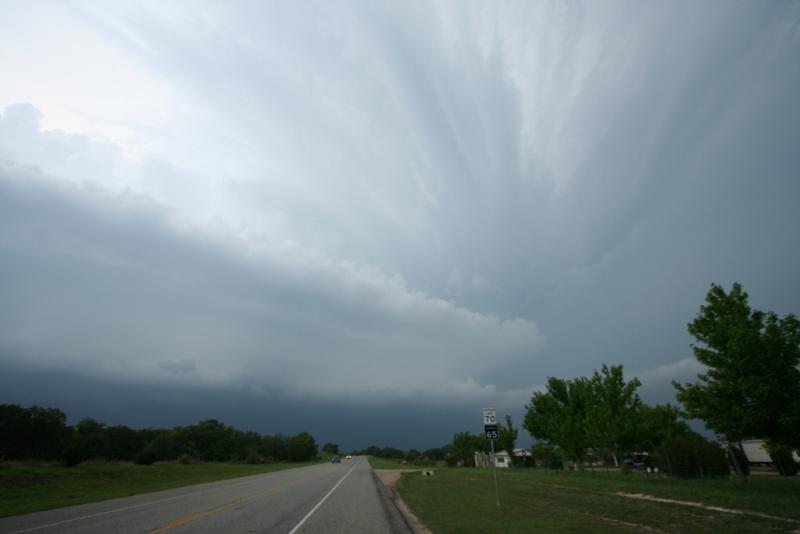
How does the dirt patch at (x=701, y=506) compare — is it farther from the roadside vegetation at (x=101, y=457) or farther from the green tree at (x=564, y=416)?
the roadside vegetation at (x=101, y=457)

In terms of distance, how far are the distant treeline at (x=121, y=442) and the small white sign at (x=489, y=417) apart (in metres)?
49.1

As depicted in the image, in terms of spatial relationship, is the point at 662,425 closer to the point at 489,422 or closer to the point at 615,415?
the point at 615,415

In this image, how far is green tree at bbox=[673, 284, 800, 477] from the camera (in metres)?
18.8

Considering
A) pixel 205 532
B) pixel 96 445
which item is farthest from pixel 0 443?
pixel 205 532

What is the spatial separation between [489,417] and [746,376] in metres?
12.3

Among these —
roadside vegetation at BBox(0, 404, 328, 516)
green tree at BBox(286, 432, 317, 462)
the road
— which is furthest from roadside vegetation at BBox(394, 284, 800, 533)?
green tree at BBox(286, 432, 317, 462)

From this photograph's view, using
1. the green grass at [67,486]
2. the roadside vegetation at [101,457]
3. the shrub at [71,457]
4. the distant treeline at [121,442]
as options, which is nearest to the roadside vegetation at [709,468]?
the green grass at [67,486]

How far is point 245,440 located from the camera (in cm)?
13950

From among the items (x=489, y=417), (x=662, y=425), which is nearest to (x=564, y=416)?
(x=662, y=425)

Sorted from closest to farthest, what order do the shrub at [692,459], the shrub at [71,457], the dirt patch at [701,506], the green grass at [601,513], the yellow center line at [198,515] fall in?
1. the green grass at [601,513]
2. the dirt patch at [701,506]
3. the yellow center line at [198,515]
4. the shrub at [692,459]
5. the shrub at [71,457]

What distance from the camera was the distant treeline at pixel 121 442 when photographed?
2429 inches

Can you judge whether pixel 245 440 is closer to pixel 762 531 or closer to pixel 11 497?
pixel 11 497

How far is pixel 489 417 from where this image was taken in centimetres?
1730

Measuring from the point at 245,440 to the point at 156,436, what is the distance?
39142mm
